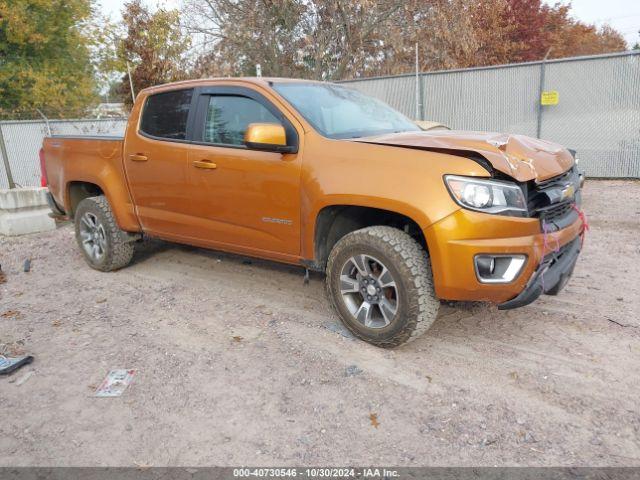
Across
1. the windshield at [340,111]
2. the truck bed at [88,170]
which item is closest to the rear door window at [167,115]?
the truck bed at [88,170]

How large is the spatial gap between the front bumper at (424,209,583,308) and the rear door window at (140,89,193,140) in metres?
2.62

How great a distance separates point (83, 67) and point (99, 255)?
16.3 meters

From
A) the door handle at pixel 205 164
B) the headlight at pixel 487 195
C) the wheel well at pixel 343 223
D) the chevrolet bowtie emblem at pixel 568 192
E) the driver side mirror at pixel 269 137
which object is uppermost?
the driver side mirror at pixel 269 137

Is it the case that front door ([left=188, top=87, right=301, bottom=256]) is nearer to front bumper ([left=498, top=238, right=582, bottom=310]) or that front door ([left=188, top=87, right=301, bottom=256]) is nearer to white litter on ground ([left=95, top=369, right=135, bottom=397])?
white litter on ground ([left=95, top=369, right=135, bottom=397])

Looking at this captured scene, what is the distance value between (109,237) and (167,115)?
154 cm

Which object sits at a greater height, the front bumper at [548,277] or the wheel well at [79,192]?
the wheel well at [79,192]

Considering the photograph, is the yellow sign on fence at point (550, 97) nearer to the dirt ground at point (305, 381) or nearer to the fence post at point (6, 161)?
the dirt ground at point (305, 381)

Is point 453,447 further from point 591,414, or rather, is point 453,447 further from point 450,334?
point 450,334

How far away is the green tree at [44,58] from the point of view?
16.2m

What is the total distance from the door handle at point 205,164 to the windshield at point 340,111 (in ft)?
2.66

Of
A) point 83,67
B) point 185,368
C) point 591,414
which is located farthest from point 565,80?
point 83,67

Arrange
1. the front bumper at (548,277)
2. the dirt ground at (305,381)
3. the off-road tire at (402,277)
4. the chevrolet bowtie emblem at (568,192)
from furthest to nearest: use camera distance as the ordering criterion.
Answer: the chevrolet bowtie emblem at (568,192) < the off-road tire at (402,277) < the front bumper at (548,277) < the dirt ground at (305,381)

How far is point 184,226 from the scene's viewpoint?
15.3 feet

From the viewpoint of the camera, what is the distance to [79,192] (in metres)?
5.95
